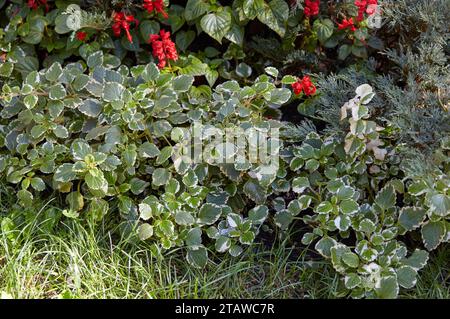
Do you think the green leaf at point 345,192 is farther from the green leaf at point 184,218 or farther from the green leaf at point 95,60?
the green leaf at point 95,60

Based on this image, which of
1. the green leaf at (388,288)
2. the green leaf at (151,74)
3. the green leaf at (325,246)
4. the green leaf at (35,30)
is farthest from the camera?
the green leaf at (35,30)

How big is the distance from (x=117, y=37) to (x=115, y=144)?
2.68 ft

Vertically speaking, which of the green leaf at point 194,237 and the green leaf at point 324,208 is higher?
the green leaf at point 324,208

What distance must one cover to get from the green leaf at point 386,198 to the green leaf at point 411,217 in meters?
0.08

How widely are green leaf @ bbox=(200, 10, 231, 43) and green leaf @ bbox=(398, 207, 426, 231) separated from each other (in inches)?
45.8

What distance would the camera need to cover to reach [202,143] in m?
2.84

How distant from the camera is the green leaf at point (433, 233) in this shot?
2.54 metres

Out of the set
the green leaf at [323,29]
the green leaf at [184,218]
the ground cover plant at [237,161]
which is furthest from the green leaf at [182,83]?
the green leaf at [323,29]

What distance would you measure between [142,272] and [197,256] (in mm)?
227

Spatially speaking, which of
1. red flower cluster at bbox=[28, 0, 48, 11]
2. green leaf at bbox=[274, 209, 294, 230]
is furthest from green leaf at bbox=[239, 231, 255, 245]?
red flower cluster at bbox=[28, 0, 48, 11]

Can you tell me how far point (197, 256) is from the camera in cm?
272

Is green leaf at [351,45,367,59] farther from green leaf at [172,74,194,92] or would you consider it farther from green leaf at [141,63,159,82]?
green leaf at [141,63,159,82]

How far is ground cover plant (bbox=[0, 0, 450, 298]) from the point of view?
8.71 ft

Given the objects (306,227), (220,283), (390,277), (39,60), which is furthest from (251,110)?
(39,60)
